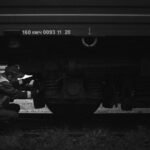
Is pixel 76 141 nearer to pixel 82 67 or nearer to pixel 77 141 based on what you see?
pixel 77 141

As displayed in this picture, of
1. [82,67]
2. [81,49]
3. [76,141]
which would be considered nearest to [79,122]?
[82,67]

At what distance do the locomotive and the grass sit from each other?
1088 mm

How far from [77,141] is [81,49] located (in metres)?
1.79

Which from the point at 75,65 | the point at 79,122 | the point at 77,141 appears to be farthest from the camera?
the point at 79,122

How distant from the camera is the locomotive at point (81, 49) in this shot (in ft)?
22.5

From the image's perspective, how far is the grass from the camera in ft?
19.4

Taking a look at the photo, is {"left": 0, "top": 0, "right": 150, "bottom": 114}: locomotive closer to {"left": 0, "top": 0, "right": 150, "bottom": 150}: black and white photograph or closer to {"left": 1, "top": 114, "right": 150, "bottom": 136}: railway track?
{"left": 0, "top": 0, "right": 150, "bottom": 150}: black and white photograph

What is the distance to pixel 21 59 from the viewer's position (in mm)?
7758

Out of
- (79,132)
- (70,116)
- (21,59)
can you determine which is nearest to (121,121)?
(70,116)

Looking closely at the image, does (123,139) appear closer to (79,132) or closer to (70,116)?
(79,132)

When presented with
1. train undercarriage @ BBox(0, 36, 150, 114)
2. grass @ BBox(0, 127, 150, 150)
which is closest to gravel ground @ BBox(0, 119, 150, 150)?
grass @ BBox(0, 127, 150, 150)

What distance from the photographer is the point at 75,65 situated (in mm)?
7543

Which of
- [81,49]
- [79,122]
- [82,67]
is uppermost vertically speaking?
[81,49]

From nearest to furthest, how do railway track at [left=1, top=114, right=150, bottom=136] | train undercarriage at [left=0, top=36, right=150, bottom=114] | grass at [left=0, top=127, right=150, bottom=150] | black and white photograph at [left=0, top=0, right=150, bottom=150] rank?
grass at [left=0, top=127, right=150, bottom=150] < black and white photograph at [left=0, top=0, right=150, bottom=150] < train undercarriage at [left=0, top=36, right=150, bottom=114] < railway track at [left=1, top=114, right=150, bottom=136]
